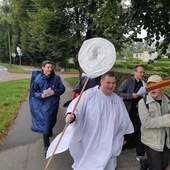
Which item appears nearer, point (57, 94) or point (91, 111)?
point (91, 111)

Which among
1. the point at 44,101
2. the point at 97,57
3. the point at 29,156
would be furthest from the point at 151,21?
the point at 29,156

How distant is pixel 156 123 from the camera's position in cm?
304

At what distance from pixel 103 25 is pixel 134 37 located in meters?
0.61

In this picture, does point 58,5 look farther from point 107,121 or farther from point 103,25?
point 107,121

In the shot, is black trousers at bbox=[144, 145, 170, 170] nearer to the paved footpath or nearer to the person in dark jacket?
the paved footpath

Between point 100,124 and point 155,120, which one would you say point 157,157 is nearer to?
point 155,120

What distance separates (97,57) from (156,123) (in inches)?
43.8

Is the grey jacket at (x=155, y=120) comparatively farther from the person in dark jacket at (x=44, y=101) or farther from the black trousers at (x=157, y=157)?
the person in dark jacket at (x=44, y=101)

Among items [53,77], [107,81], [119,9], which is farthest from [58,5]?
[107,81]

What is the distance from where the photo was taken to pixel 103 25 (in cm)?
436

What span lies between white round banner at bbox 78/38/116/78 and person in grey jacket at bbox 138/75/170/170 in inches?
24.4

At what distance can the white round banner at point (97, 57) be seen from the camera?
9.77ft

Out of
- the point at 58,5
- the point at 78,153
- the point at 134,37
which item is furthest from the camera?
the point at 58,5

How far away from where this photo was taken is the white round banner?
2977 mm
